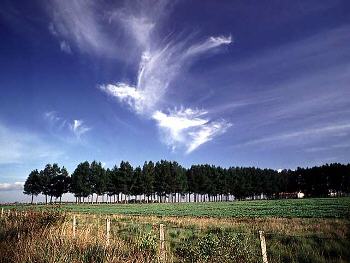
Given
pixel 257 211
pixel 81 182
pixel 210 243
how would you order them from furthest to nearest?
pixel 81 182 < pixel 257 211 < pixel 210 243

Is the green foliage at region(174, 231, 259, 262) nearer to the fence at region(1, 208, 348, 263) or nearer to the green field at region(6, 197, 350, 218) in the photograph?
the fence at region(1, 208, 348, 263)

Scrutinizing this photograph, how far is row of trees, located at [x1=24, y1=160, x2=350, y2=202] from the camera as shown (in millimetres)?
118250

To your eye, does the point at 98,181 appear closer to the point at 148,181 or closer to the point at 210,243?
the point at 148,181

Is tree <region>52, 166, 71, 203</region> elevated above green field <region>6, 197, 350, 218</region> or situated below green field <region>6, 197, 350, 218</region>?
above

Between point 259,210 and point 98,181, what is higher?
point 98,181

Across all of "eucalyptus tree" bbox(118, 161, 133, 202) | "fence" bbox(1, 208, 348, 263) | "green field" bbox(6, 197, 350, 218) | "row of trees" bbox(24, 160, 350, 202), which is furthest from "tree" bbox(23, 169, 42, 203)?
"fence" bbox(1, 208, 348, 263)

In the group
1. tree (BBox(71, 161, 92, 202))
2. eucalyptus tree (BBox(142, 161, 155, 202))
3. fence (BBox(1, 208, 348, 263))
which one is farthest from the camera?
eucalyptus tree (BBox(142, 161, 155, 202))

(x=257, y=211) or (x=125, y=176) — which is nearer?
(x=257, y=211)

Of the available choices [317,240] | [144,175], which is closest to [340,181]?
[144,175]

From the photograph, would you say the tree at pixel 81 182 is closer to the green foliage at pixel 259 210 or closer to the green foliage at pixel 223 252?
the green foliage at pixel 259 210

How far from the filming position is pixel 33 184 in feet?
388

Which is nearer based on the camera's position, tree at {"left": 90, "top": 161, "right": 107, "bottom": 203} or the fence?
the fence

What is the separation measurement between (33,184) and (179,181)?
53208 mm

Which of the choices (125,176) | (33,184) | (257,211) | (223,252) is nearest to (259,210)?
(257,211)
